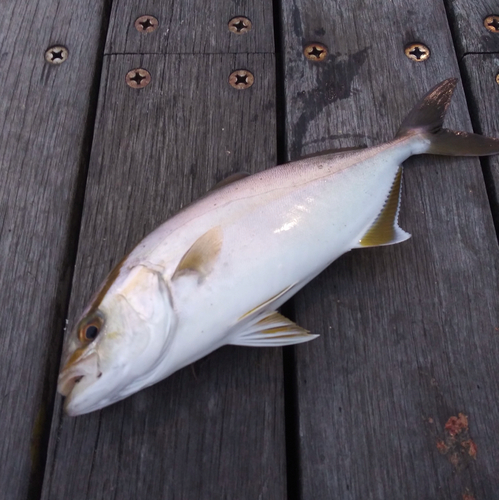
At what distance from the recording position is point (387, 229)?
132 cm

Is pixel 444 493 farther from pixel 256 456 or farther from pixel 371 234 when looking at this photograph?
pixel 371 234

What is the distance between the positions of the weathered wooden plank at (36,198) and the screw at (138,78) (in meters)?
0.16

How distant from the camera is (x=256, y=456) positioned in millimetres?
1184

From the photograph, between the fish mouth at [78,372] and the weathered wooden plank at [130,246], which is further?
the weathered wooden plank at [130,246]

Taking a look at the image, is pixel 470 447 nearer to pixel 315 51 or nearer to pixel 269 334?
pixel 269 334

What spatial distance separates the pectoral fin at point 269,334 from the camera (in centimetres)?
115

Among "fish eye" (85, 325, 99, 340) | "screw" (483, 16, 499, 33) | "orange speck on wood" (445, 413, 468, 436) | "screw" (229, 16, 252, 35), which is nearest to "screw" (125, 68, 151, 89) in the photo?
"screw" (229, 16, 252, 35)

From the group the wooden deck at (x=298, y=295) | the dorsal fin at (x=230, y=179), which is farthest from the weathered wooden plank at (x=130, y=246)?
the dorsal fin at (x=230, y=179)

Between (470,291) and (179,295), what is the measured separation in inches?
36.5

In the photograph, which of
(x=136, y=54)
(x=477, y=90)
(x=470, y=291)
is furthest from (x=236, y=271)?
(x=477, y=90)

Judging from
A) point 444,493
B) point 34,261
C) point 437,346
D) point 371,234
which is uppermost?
point 371,234

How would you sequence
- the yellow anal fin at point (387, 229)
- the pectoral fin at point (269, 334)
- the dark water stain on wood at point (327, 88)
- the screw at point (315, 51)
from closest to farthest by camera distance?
the pectoral fin at point (269, 334)
the yellow anal fin at point (387, 229)
the dark water stain on wood at point (327, 88)
the screw at point (315, 51)

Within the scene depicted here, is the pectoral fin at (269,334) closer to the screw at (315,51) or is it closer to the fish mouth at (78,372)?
the fish mouth at (78,372)

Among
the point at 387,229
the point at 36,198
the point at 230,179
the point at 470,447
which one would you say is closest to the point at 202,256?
the point at 230,179
